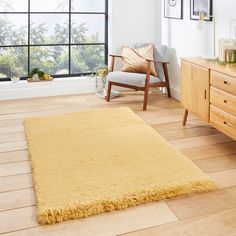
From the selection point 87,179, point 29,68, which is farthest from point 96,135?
point 29,68

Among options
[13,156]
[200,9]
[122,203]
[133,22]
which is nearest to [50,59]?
[133,22]

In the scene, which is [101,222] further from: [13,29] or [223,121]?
[13,29]

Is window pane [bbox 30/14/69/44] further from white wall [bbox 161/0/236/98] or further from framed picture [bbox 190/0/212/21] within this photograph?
framed picture [bbox 190/0/212/21]

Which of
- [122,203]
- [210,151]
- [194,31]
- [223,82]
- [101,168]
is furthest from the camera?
[194,31]

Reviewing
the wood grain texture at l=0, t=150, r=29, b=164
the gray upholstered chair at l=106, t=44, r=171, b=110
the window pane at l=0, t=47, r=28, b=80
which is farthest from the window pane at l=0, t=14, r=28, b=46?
the wood grain texture at l=0, t=150, r=29, b=164

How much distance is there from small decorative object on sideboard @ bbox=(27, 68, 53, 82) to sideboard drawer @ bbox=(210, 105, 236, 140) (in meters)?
2.63

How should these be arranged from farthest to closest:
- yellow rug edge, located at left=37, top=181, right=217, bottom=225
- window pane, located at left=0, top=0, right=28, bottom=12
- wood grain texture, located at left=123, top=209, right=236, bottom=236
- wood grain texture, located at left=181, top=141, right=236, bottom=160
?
window pane, located at left=0, top=0, right=28, bottom=12
wood grain texture, located at left=181, top=141, right=236, bottom=160
yellow rug edge, located at left=37, top=181, right=217, bottom=225
wood grain texture, located at left=123, top=209, right=236, bottom=236

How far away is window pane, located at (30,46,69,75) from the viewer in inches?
205

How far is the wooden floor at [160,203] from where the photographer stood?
205 centimetres

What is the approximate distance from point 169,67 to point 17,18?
2163 mm

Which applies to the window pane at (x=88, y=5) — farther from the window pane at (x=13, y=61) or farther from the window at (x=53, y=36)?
the window pane at (x=13, y=61)

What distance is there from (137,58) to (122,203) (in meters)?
2.83

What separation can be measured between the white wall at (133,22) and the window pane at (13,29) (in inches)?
47.1

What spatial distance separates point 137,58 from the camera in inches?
188
